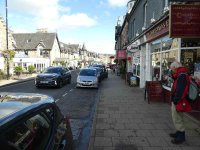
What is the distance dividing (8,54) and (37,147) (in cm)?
2639

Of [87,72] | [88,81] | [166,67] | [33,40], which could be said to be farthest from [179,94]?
[33,40]

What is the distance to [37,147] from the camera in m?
2.88

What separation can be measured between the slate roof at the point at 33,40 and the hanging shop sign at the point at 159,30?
173ft

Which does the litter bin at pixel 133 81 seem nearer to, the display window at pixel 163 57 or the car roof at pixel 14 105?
the display window at pixel 163 57

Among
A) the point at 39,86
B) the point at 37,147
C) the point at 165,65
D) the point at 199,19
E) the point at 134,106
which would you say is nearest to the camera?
the point at 37,147

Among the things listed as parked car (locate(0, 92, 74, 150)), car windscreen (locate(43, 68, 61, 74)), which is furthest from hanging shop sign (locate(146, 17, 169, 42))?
A: car windscreen (locate(43, 68, 61, 74))

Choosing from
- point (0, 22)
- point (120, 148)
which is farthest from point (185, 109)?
point (0, 22)

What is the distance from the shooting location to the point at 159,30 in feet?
40.6

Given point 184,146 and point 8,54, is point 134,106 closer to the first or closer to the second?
point 184,146

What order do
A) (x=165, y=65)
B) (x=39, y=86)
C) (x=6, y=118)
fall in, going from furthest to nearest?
(x=39, y=86), (x=165, y=65), (x=6, y=118)

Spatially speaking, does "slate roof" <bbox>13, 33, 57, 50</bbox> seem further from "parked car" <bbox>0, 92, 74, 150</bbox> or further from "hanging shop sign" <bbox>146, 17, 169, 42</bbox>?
"parked car" <bbox>0, 92, 74, 150</bbox>

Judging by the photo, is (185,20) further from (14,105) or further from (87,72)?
(87,72)

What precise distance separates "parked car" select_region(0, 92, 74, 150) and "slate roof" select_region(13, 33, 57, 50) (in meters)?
62.7

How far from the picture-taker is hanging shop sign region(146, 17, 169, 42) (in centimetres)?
1101
